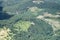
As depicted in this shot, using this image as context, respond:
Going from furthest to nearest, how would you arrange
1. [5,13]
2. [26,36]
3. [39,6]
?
1. [39,6]
2. [5,13]
3. [26,36]

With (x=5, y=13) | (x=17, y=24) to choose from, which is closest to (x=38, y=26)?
(x=17, y=24)

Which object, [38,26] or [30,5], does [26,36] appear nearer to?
[38,26]

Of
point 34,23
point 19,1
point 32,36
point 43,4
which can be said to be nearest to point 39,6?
point 43,4

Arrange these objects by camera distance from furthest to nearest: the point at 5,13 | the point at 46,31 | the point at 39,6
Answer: the point at 39,6
the point at 5,13
the point at 46,31

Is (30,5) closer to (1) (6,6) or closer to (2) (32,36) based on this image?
(1) (6,6)

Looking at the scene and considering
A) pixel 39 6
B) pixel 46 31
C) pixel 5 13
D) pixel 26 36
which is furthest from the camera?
pixel 39 6

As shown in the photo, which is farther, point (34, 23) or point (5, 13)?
point (5, 13)
